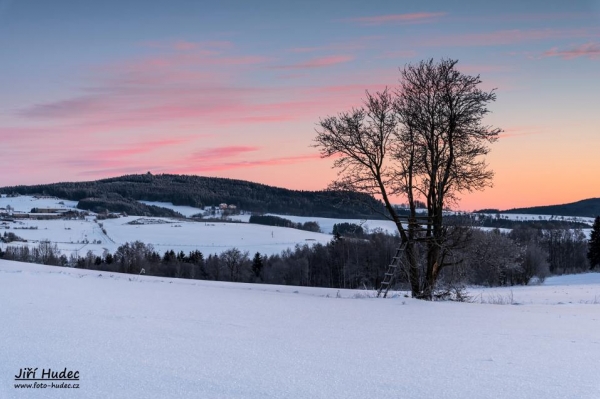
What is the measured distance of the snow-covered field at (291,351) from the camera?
558 cm

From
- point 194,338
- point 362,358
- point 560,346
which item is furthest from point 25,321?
point 560,346

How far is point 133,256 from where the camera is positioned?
101 metres

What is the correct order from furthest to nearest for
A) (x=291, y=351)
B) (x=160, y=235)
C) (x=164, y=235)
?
(x=160, y=235), (x=164, y=235), (x=291, y=351)

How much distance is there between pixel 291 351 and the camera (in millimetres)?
7297

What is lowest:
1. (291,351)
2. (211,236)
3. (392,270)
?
(291,351)

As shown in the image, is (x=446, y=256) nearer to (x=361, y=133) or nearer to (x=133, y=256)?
(x=361, y=133)

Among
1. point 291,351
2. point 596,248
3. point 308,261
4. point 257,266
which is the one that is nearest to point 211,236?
point 257,266

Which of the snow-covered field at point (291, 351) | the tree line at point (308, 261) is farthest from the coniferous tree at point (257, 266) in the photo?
the snow-covered field at point (291, 351)

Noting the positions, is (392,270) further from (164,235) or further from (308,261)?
(164,235)

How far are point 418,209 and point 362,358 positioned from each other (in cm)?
1381

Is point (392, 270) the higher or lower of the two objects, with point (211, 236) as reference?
lower

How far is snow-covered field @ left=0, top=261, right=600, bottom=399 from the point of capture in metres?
5.58

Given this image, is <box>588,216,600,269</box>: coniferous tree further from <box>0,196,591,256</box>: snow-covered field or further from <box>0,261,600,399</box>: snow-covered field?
<box>0,261,600,399</box>: snow-covered field

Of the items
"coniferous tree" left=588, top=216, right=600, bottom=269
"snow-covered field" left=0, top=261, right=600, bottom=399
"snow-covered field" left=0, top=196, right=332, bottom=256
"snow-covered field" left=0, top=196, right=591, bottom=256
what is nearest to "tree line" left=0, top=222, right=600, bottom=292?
"coniferous tree" left=588, top=216, right=600, bottom=269
